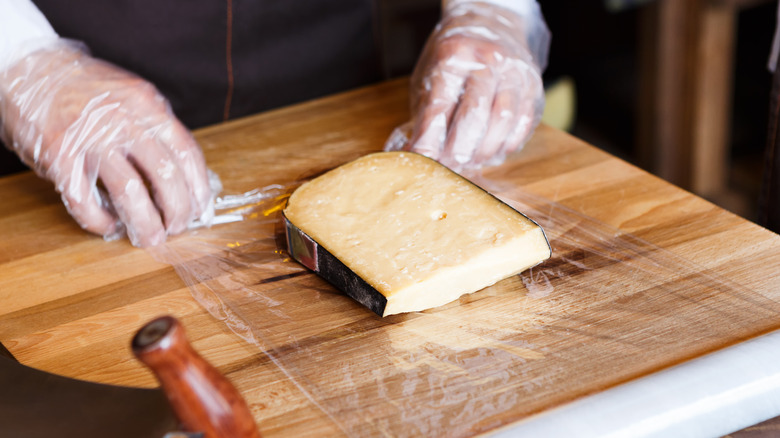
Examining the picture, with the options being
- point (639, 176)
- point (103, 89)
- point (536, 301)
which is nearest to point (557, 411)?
point (536, 301)

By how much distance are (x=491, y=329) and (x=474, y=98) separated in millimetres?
486

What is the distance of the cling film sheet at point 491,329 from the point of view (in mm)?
755

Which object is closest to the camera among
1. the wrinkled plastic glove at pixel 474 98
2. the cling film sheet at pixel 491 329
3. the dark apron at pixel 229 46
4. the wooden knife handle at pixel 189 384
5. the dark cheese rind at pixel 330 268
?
the wooden knife handle at pixel 189 384

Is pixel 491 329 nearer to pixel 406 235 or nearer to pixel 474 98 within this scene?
pixel 406 235

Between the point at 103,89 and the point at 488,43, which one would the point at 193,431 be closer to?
the point at 103,89

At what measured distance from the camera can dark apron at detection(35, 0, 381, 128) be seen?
138 centimetres

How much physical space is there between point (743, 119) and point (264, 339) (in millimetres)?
2944

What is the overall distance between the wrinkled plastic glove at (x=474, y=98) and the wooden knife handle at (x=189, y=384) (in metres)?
0.70

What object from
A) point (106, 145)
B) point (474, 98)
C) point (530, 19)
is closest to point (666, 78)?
point (530, 19)

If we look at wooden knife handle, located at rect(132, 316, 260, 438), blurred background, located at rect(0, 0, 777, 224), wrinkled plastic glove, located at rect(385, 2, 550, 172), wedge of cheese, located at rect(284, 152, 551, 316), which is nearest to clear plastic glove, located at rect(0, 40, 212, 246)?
wedge of cheese, located at rect(284, 152, 551, 316)

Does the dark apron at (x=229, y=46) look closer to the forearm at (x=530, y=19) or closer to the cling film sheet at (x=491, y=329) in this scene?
the forearm at (x=530, y=19)

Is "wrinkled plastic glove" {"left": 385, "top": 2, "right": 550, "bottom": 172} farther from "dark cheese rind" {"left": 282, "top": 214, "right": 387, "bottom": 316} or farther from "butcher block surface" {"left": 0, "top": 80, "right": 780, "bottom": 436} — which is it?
"dark cheese rind" {"left": 282, "top": 214, "right": 387, "bottom": 316}

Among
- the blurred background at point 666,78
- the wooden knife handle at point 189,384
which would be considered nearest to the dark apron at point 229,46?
the blurred background at point 666,78

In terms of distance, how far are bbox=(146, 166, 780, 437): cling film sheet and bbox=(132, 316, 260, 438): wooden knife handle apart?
19 cm
